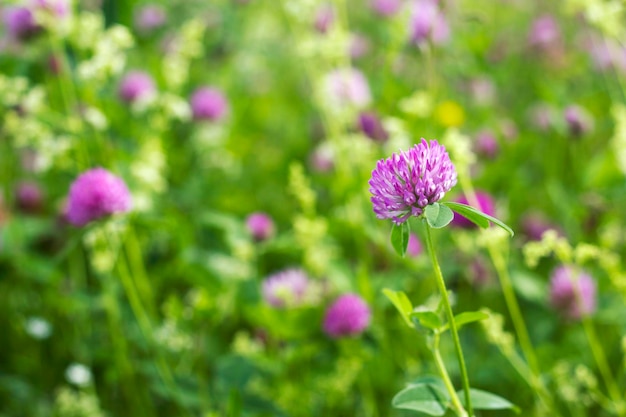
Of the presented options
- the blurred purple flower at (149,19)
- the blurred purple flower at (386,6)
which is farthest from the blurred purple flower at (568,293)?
the blurred purple flower at (149,19)

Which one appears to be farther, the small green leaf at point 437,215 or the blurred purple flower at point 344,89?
the blurred purple flower at point 344,89

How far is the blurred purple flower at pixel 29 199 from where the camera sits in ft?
6.61

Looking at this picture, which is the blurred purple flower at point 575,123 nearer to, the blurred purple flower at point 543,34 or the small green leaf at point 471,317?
the blurred purple flower at point 543,34

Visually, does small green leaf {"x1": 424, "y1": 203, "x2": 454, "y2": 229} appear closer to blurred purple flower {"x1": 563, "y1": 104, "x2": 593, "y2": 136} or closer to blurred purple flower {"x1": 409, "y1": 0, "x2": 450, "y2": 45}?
blurred purple flower {"x1": 409, "y1": 0, "x2": 450, "y2": 45}

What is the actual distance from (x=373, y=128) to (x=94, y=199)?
0.77 metres

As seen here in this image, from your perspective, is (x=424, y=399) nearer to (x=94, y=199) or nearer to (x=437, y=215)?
(x=437, y=215)

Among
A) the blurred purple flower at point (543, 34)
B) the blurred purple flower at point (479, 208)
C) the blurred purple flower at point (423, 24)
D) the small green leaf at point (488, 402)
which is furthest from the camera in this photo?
the blurred purple flower at point (543, 34)

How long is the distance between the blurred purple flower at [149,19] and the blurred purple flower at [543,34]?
1251 millimetres

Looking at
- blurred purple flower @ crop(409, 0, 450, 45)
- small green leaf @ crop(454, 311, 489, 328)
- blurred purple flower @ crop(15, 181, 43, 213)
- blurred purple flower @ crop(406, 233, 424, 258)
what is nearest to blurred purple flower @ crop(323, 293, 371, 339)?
blurred purple flower @ crop(406, 233, 424, 258)

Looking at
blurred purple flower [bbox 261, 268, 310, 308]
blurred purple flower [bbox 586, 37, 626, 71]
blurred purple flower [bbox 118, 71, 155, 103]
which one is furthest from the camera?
blurred purple flower [bbox 586, 37, 626, 71]

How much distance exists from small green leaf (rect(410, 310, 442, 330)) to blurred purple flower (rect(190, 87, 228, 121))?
150 centimetres

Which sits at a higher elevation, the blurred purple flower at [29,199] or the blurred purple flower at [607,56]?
the blurred purple flower at [607,56]

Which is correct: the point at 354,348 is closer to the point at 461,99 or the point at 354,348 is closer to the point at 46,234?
the point at 46,234

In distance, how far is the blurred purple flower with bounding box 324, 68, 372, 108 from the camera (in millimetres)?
1588
